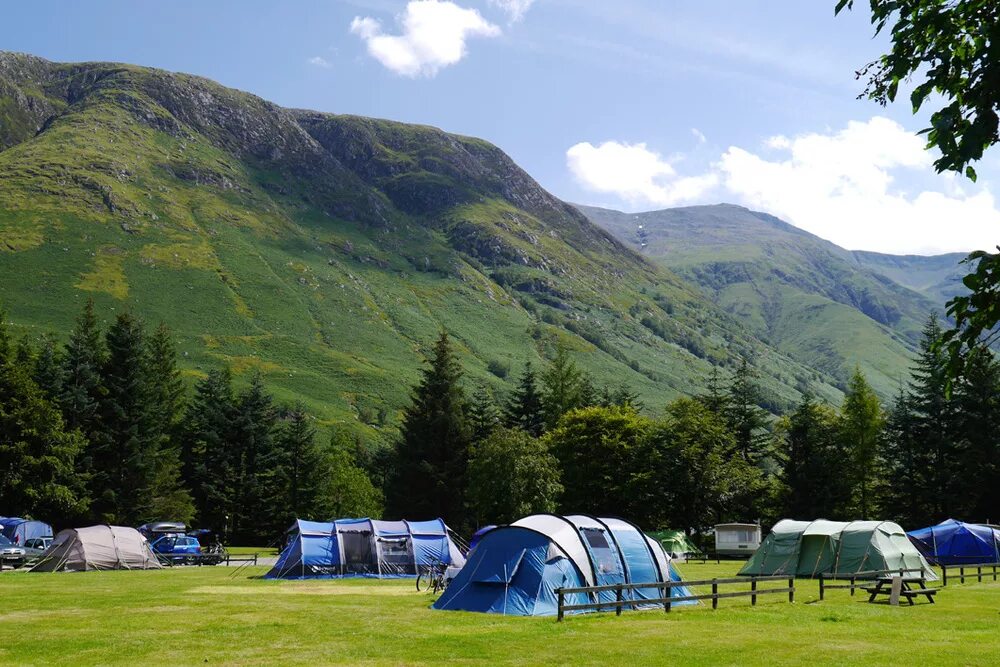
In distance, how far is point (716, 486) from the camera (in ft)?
209

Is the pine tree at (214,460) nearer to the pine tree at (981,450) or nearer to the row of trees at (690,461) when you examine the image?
the row of trees at (690,461)

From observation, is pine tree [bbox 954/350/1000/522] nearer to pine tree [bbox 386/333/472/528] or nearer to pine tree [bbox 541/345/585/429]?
pine tree [bbox 541/345/585/429]

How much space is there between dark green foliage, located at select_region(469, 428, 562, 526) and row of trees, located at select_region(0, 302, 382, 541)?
78.7ft

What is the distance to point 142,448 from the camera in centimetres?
6525

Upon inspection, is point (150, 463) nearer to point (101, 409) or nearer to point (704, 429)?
point (101, 409)

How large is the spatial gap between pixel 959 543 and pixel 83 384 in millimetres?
57691

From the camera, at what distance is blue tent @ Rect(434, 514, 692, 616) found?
23344 mm

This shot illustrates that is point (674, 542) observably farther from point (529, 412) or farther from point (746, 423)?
point (529, 412)

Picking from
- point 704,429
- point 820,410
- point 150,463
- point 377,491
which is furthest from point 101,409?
point 820,410

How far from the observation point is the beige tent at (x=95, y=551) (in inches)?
1599

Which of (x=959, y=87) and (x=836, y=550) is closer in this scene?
(x=959, y=87)

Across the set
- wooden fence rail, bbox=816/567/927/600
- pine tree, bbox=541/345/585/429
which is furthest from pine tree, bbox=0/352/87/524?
wooden fence rail, bbox=816/567/927/600

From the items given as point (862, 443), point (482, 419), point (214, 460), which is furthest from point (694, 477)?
point (214, 460)

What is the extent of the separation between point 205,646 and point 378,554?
72.5 feet
